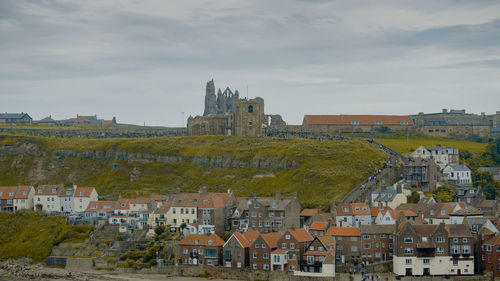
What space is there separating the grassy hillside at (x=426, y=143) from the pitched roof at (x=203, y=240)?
53899 millimetres

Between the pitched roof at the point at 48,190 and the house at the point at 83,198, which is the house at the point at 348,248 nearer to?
the house at the point at 83,198

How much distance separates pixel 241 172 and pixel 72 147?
42.7 metres

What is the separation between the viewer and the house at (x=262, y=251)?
78.2 meters

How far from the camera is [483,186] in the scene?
103 metres

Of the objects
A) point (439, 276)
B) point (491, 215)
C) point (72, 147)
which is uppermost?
point (72, 147)

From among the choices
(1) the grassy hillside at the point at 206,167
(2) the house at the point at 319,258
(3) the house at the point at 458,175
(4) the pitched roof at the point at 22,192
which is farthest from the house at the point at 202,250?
(3) the house at the point at 458,175

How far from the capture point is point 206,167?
5039 inches

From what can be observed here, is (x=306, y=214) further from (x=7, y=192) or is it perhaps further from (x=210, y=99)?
(x=210, y=99)

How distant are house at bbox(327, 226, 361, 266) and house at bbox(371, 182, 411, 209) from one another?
588 inches

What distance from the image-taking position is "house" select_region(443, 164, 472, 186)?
106500 mm

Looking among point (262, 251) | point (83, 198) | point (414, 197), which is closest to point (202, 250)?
point (262, 251)

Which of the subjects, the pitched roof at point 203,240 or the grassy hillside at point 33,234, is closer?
the pitched roof at point 203,240

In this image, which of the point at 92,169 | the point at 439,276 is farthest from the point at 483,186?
the point at 92,169

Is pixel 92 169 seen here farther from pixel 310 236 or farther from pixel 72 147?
pixel 310 236
